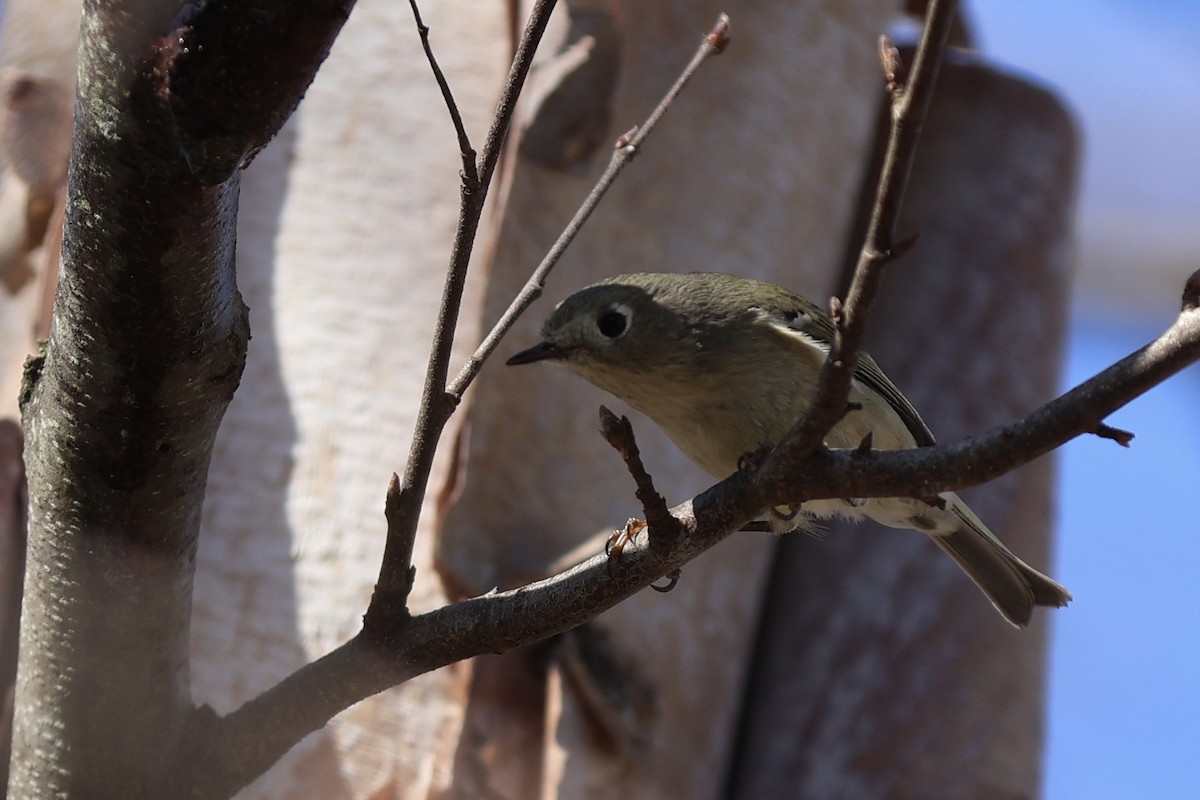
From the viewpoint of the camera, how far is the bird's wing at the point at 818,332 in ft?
6.82

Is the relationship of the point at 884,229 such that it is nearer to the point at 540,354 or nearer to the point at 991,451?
the point at 991,451

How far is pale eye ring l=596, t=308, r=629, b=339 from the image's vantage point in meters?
1.99

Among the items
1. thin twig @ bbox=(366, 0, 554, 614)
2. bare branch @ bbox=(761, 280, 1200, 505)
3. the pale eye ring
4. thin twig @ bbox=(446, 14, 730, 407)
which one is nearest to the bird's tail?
the pale eye ring

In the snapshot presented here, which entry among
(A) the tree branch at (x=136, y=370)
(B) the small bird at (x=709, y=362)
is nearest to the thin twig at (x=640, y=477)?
(A) the tree branch at (x=136, y=370)

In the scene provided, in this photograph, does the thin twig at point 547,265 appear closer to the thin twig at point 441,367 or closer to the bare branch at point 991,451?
the thin twig at point 441,367

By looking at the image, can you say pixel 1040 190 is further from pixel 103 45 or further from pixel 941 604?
pixel 103 45

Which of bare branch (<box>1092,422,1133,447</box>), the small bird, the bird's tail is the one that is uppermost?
the small bird

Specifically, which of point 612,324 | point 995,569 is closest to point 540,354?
point 612,324

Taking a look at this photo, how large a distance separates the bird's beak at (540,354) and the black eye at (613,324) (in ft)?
0.23

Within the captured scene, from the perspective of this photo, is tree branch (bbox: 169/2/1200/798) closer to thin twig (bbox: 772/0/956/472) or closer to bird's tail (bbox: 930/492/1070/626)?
thin twig (bbox: 772/0/956/472)

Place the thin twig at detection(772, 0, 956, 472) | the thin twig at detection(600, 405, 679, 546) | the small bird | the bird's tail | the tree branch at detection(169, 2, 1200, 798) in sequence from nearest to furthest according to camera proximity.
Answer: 1. the thin twig at detection(772, 0, 956, 472)
2. the tree branch at detection(169, 2, 1200, 798)
3. the thin twig at detection(600, 405, 679, 546)
4. the small bird
5. the bird's tail

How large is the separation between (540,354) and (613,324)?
13 centimetres

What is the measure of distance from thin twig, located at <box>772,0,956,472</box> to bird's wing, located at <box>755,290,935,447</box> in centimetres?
82

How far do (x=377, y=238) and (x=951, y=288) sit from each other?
1.67m
